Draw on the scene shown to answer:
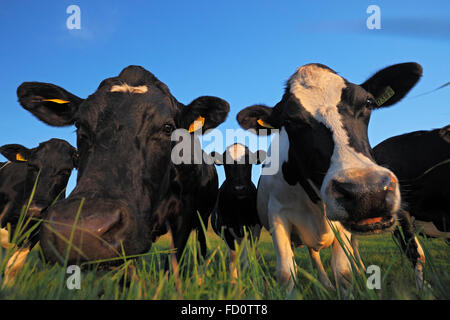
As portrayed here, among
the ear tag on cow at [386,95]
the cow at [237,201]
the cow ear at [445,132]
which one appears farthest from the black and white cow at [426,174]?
the cow at [237,201]

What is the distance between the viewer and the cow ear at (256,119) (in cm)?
379

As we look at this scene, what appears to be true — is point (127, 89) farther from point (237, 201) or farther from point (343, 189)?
point (237, 201)

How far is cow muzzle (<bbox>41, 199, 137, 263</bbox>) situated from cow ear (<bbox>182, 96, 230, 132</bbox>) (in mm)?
1906

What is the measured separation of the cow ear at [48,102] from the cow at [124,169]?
10 millimetres

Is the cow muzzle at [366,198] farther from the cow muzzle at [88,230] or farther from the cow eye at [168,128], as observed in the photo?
the cow eye at [168,128]

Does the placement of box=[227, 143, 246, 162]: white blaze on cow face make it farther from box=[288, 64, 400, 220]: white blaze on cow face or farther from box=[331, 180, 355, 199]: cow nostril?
box=[331, 180, 355, 199]: cow nostril

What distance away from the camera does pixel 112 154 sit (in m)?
2.49

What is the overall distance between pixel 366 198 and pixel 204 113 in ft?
8.01

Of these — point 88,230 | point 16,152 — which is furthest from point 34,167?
point 88,230

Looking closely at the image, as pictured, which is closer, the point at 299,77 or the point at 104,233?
the point at 104,233

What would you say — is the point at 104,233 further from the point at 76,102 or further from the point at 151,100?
the point at 76,102

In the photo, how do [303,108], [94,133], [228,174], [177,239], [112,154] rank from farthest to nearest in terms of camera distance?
[228,174]
[177,239]
[303,108]
[94,133]
[112,154]

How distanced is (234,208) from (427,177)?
325cm
